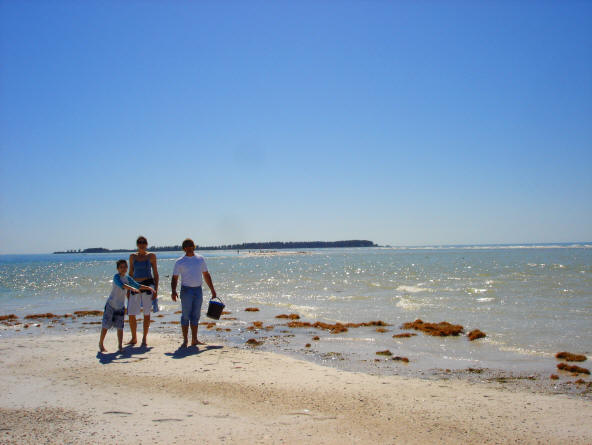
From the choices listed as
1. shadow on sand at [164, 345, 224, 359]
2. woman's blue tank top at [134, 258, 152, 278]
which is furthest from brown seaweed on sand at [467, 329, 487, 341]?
woman's blue tank top at [134, 258, 152, 278]

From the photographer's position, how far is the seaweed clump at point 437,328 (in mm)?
12938

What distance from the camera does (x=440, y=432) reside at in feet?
18.1

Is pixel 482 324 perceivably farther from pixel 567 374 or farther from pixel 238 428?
pixel 238 428

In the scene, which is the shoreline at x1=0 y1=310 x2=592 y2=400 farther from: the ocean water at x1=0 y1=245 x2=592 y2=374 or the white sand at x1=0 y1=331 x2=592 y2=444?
the white sand at x1=0 y1=331 x2=592 y2=444

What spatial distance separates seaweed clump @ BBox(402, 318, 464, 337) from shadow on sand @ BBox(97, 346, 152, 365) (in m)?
7.62

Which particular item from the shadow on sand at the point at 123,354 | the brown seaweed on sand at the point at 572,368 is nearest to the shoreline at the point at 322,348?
the brown seaweed on sand at the point at 572,368

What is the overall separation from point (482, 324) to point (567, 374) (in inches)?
241

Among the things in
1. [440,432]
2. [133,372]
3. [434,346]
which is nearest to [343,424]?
[440,432]

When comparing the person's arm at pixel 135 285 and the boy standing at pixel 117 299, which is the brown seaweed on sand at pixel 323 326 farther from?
A: the boy standing at pixel 117 299

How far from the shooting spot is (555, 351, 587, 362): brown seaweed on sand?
9.82 meters

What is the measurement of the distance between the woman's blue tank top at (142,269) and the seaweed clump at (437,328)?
25.6 feet

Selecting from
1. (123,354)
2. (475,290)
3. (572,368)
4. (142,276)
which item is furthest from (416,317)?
(123,354)

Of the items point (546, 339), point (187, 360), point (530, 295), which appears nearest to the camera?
point (187, 360)

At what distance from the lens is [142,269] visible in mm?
10242
